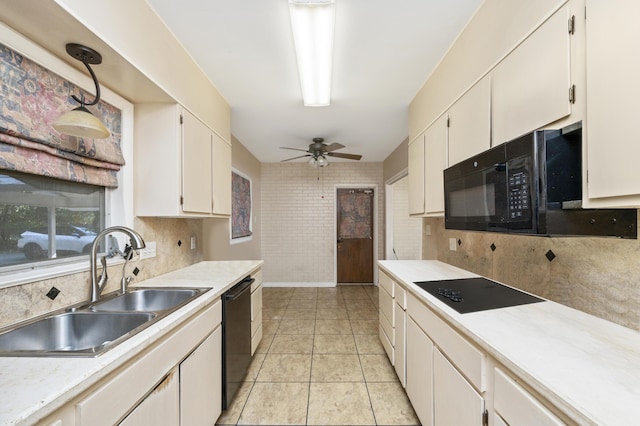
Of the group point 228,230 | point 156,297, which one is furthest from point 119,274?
point 228,230

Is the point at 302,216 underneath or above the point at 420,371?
above

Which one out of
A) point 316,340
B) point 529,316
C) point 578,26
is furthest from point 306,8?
point 316,340

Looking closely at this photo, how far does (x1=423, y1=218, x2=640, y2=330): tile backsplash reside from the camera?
1.07 m

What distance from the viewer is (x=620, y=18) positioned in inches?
32.4

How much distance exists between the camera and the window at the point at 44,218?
1.20 metres

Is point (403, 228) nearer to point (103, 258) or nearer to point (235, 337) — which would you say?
point (235, 337)

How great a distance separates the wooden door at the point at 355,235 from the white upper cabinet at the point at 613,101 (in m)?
4.67

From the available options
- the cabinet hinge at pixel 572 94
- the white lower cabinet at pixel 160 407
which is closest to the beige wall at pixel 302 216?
the white lower cabinet at pixel 160 407

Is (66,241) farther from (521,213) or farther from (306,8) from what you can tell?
(521,213)

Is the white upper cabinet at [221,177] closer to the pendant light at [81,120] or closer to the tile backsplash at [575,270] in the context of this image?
the pendant light at [81,120]

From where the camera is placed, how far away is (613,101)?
2.78ft

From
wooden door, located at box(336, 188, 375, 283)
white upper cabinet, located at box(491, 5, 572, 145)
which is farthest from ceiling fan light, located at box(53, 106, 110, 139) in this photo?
wooden door, located at box(336, 188, 375, 283)

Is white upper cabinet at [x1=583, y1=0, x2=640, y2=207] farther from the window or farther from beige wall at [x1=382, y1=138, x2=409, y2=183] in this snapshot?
beige wall at [x1=382, y1=138, x2=409, y2=183]

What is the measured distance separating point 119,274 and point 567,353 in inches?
89.5
